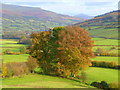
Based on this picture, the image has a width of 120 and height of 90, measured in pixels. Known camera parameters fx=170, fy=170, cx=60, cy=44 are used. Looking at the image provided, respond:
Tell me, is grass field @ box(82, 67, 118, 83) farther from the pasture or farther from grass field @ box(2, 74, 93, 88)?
grass field @ box(2, 74, 93, 88)

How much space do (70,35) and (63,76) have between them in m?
7.71

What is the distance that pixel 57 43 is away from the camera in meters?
30.5

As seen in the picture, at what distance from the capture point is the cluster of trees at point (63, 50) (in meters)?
28.8

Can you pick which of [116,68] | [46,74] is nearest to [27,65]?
[46,74]

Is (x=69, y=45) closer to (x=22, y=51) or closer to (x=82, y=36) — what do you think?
(x=82, y=36)

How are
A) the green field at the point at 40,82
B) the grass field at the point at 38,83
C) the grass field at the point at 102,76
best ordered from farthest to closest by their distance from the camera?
1. the grass field at the point at 102,76
2. the green field at the point at 40,82
3. the grass field at the point at 38,83

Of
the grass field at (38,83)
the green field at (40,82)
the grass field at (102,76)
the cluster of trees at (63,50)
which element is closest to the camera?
the grass field at (38,83)

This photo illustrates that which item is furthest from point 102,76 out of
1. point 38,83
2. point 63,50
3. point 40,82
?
point 38,83

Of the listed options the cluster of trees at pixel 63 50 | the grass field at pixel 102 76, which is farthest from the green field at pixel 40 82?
the cluster of trees at pixel 63 50

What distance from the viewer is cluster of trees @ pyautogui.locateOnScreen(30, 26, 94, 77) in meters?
28.8

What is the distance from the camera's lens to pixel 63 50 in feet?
95.2

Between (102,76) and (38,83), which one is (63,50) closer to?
(38,83)

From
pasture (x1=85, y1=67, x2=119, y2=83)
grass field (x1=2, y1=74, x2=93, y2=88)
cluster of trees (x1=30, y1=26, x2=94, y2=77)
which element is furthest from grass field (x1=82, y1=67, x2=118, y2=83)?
grass field (x1=2, y1=74, x2=93, y2=88)

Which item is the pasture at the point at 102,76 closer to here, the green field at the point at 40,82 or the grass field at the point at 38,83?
the green field at the point at 40,82
